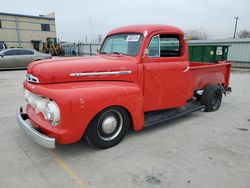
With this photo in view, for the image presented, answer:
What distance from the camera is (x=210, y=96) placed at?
530 cm

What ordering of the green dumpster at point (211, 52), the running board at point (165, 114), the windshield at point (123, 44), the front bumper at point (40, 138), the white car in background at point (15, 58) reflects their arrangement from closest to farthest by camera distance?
1. the front bumper at point (40, 138)
2. the windshield at point (123, 44)
3. the running board at point (165, 114)
4. the white car in background at point (15, 58)
5. the green dumpster at point (211, 52)

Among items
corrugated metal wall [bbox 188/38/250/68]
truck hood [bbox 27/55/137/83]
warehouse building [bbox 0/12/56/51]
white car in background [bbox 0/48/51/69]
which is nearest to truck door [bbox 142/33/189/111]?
truck hood [bbox 27/55/137/83]

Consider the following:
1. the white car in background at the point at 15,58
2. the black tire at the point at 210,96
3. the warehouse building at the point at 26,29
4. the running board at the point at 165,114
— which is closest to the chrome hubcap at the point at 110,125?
the running board at the point at 165,114

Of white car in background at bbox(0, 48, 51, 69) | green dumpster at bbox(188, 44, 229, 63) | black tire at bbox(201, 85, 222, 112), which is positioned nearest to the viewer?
black tire at bbox(201, 85, 222, 112)

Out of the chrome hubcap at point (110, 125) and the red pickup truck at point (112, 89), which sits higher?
the red pickup truck at point (112, 89)

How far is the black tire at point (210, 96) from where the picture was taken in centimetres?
530

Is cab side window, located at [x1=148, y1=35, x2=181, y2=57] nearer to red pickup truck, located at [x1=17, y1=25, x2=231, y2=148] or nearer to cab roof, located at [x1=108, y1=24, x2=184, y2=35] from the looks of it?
red pickup truck, located at [x1=17, y1=25, x2=231, y2=148]

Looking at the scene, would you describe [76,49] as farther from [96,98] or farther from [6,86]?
[96,98]

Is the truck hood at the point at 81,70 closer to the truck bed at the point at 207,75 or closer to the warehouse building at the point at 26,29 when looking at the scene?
the truck bed at the point at 207,75

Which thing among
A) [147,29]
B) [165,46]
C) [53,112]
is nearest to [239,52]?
[165,46]

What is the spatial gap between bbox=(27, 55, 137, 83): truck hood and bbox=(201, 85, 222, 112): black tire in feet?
8.01

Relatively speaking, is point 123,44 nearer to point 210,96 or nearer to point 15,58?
point 210,96

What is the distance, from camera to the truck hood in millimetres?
3121

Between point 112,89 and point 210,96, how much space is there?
306 cm
